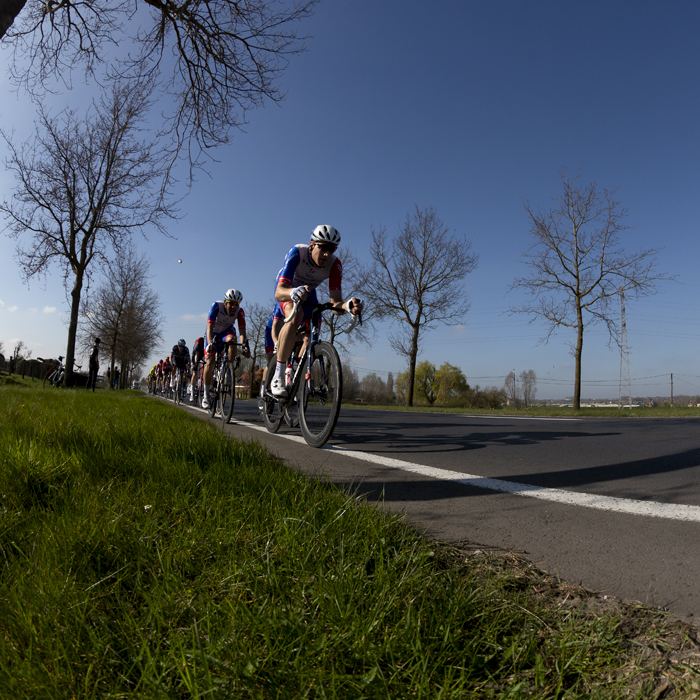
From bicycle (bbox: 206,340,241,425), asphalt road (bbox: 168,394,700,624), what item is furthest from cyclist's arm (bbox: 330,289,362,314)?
bicycle (bbox: 206,340,241,425)

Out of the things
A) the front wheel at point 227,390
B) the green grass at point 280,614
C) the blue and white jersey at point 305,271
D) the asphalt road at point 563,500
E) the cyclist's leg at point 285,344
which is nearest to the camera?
the green grass at point 280,614

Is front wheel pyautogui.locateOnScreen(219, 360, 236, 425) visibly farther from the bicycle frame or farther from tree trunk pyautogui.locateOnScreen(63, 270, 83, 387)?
tree trunk pyautogui.locateOnScreen(63, 270, 83, 387)

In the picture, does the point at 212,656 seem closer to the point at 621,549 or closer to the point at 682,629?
the point at 682,629

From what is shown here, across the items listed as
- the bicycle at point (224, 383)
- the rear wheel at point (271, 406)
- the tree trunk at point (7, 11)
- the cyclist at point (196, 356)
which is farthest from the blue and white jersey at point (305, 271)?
the cyclist at point (196, 356)

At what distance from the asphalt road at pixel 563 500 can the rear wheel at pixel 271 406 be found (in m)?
0.97

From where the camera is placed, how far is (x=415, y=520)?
2.10m

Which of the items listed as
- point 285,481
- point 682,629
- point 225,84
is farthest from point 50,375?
point 682,629

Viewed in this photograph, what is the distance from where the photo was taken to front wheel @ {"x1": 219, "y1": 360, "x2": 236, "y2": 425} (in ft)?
26.1

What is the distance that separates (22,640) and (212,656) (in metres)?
0.46

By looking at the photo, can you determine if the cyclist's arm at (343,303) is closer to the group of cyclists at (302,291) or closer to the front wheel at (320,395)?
the group of cyclists at (302,291)

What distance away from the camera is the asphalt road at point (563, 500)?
1.56 metres

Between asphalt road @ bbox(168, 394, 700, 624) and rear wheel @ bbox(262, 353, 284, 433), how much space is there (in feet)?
3.19

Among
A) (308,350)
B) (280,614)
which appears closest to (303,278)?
(308,350)

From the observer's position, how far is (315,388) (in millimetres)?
5031
